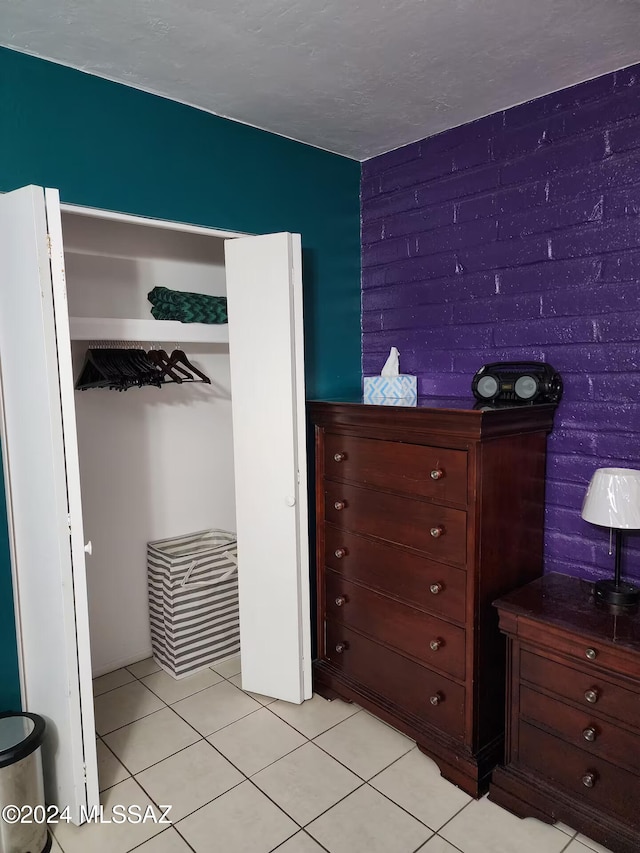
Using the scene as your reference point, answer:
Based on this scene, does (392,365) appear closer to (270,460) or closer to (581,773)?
(270,460)

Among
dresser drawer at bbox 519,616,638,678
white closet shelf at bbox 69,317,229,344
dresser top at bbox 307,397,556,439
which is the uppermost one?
white closet shelf at bbox 69,317,229,344

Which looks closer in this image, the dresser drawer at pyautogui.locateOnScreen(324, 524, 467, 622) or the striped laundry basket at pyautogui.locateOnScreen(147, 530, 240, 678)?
the dresser drawer at pyautogui.locateOnScreen(324, 524, 467, 622)

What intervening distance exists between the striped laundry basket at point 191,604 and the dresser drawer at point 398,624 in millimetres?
606

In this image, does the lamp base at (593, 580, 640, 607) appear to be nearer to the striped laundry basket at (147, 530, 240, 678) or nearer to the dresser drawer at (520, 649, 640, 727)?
the dresser drawer at (520, 649, 640, 727)

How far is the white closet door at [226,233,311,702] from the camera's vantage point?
2.47 meters

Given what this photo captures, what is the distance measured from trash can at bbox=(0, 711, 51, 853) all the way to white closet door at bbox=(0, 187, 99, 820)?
→ 3.6 inches

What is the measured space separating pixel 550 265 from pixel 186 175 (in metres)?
1.48

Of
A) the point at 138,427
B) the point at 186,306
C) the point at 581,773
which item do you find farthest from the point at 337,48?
the point at 581,773

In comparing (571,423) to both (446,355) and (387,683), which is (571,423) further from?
(387,683)

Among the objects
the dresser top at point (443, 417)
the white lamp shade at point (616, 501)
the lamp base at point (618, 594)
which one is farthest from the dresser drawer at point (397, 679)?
the dresser top at point (443, 417)

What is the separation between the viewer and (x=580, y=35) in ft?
6.14

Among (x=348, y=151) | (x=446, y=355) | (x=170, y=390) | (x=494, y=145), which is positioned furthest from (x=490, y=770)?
(x=348, y=151)

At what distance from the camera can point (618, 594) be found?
1986 mm

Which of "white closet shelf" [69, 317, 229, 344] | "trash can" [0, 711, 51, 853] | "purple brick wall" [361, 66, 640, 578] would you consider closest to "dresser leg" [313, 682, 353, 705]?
"purple brick wall" [361, 66, 640, 578]
